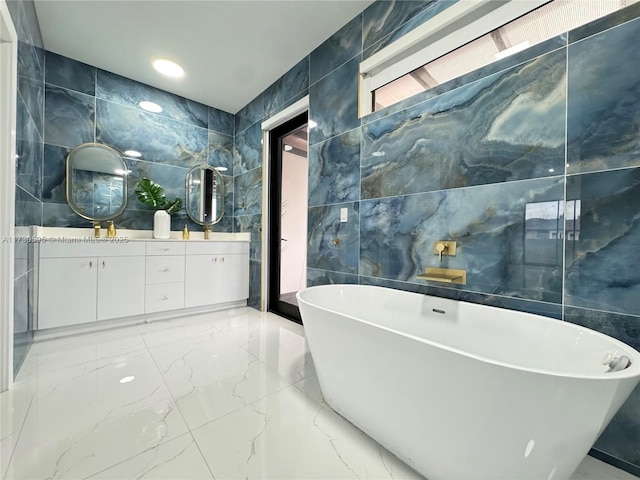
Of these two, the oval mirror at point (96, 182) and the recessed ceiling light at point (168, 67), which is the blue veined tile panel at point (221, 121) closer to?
the recessed ceiling light at point (168, 67)

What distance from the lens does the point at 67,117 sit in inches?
99.9

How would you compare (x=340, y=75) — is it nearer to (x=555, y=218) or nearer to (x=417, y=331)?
(x=555, y=218)

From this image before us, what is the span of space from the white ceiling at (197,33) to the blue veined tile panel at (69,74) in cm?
7

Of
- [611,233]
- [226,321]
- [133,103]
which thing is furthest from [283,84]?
[611,233]

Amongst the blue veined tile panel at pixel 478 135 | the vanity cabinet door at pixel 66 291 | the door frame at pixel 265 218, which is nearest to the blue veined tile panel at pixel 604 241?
the blue veined tile panel at pixel 478 135

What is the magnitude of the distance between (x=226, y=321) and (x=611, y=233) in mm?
2875

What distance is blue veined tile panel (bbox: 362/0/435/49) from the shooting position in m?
1.70

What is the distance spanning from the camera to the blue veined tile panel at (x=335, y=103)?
2068 millimetres

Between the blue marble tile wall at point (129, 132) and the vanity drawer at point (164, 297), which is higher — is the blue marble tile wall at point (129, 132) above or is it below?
above

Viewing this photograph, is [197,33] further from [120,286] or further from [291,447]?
[291,447]

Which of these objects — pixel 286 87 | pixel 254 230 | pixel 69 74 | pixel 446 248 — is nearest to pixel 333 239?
pixel 446 248

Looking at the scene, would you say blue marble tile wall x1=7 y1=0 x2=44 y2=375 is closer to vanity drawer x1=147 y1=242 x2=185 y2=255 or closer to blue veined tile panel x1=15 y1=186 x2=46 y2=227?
blue veined tile panel x1=15 y1=186 x2=46 y2=227

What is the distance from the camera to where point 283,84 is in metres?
2.79

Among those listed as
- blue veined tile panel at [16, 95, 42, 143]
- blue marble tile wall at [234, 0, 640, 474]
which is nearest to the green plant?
blue veined tile panel at [16, 95, 42, 143]
